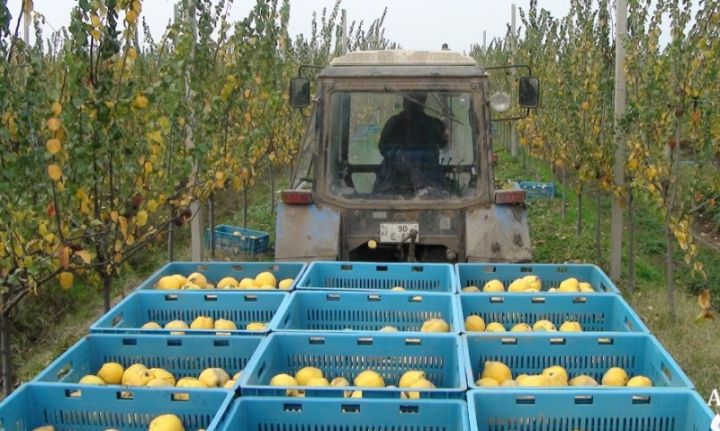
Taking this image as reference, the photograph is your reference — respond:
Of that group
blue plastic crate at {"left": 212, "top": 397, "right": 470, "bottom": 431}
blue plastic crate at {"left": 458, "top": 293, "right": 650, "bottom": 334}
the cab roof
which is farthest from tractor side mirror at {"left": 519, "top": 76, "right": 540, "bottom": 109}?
blue plastic crate at {"left": 212, "top": 397, "right": 470, "bottom": 431}

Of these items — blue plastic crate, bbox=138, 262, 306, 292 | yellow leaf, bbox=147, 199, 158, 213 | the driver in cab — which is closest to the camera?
yellow leaf, bbox=147, 199, 158, 213

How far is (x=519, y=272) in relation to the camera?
5016 mm

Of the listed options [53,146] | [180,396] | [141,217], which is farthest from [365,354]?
[53,146]

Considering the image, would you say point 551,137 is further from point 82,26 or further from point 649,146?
point 82,26

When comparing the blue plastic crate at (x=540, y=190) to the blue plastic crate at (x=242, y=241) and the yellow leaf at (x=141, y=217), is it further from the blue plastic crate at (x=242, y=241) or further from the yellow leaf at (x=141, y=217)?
the yellow leaf at (x=141, y=217)

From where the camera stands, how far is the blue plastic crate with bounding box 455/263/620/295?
197 inches

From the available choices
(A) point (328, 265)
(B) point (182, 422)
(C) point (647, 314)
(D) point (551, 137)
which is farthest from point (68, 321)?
(D) point (551, 137)

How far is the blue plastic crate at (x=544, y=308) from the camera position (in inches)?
170

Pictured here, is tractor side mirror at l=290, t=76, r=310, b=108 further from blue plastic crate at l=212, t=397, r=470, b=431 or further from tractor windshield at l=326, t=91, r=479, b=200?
blue plastic crate at l=212, t=397, r=470, b=431

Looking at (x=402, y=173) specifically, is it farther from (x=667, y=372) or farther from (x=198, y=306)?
(x=667, y=372)

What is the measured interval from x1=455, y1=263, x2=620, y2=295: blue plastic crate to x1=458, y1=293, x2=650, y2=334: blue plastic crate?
63cm

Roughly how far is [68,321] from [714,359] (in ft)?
18.8

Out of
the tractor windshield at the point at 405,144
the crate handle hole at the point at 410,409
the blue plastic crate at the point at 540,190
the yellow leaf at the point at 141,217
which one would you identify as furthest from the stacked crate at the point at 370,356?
the blue plastic crate at the point at 540,190

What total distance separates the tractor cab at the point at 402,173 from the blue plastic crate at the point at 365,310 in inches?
58.8
